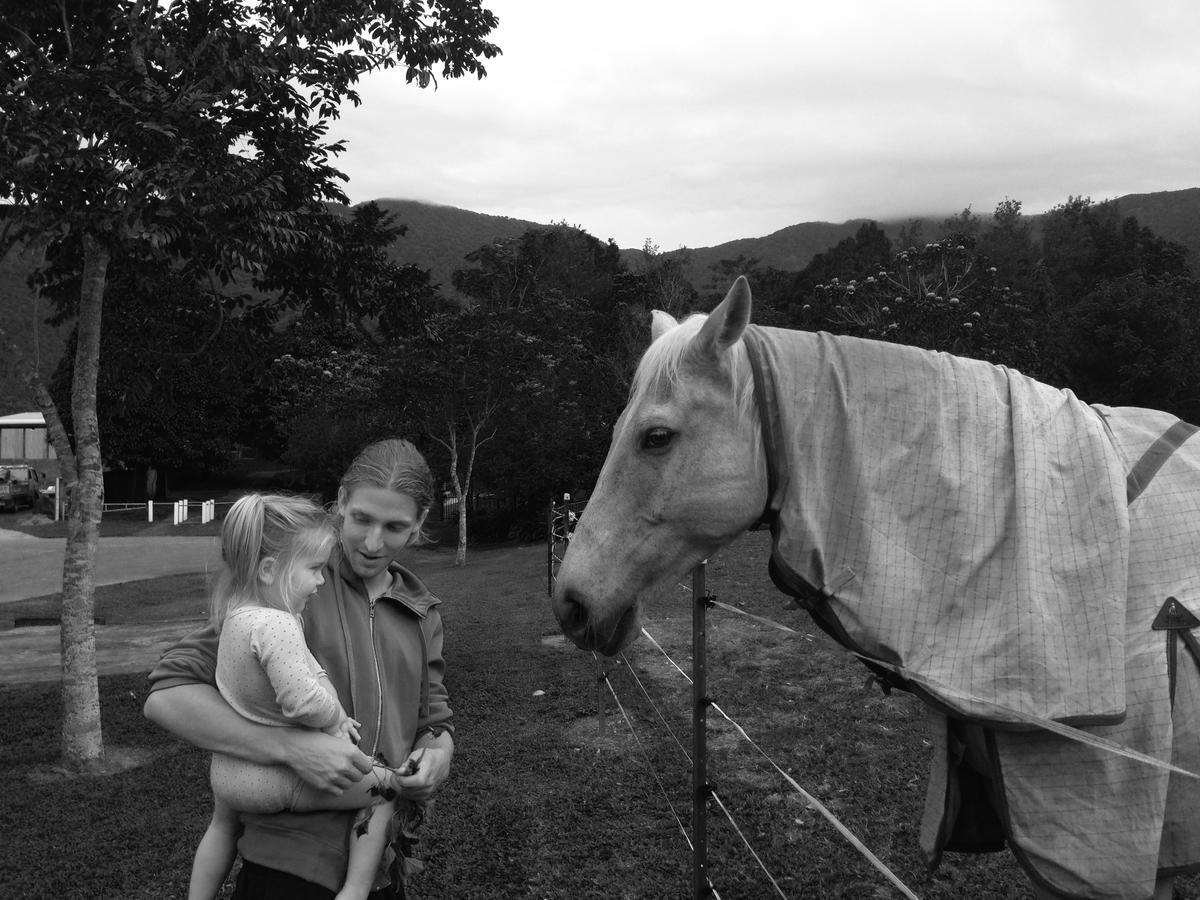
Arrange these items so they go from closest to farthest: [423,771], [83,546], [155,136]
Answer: [423,771] → [155,136] → [83,546]

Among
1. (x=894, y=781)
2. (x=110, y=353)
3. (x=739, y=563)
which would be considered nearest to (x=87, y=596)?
(x=110, y=353)

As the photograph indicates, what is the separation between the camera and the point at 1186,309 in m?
31.9

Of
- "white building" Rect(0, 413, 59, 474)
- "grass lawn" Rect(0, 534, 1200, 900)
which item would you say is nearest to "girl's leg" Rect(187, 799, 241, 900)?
"grass lawn" Rect(0, 534, 1200, 900)

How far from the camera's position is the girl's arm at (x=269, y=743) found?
167 cm

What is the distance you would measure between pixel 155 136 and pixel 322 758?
14.1 feet

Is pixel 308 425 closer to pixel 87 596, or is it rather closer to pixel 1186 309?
pixel 87 596

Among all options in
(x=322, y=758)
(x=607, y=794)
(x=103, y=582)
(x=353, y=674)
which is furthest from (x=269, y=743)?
(x=103, y=582)

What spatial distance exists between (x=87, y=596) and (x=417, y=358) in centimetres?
1519

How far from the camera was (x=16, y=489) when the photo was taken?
3394 cm

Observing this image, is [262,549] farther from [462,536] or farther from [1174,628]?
[462,536]

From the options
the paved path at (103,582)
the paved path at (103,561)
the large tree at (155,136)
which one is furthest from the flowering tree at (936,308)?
the paved path at (103,561)

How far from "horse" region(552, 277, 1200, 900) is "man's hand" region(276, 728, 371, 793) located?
516 millimetres

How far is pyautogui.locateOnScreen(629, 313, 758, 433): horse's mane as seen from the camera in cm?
170

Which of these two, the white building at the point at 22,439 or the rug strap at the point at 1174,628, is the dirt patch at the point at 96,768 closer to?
the rug strap at the point at 1174,628
